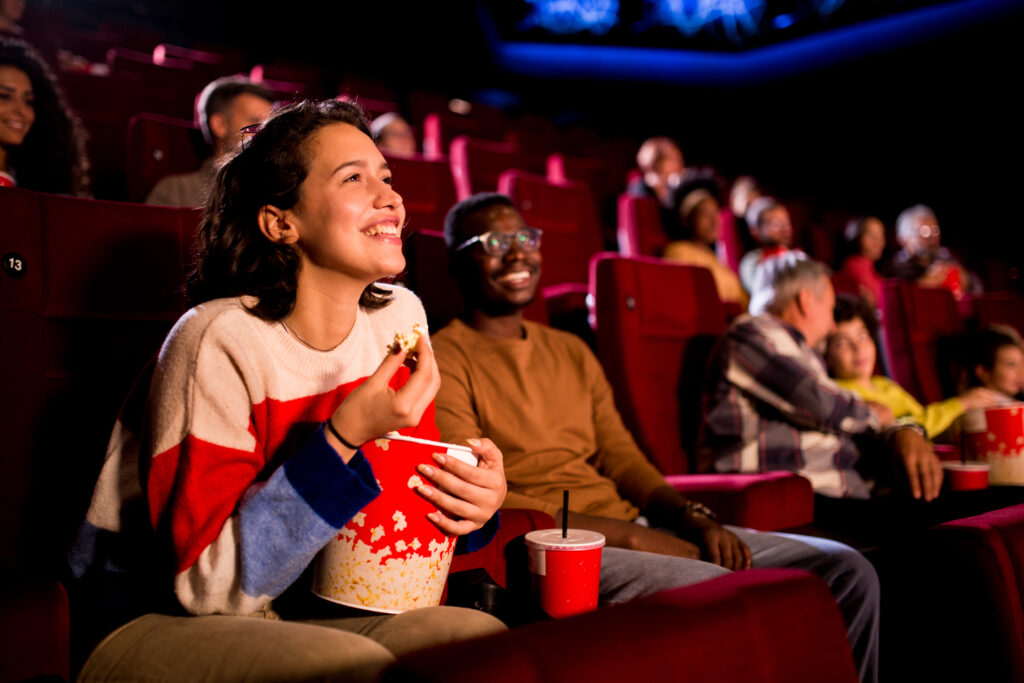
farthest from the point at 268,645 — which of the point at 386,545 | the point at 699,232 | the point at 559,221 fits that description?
the point at 699,232

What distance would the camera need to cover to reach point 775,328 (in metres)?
1.26

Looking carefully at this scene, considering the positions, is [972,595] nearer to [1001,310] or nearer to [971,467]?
[971,467]

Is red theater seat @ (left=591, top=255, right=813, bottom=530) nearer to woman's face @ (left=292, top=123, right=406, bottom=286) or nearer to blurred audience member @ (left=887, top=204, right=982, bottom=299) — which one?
woman's face @ (left=292, top=123, right=406, bottom=286)

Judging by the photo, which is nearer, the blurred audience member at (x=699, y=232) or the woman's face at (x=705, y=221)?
the blurred audience member at (x=699, y=232)

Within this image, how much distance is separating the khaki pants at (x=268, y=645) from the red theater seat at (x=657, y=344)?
75 cm

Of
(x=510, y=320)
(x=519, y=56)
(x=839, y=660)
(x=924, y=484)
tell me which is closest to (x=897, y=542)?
(x=924, y=484)

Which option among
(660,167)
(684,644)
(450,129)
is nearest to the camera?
(684,644)

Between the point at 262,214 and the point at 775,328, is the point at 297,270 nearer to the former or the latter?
the point at 262,214

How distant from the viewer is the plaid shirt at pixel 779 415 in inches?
47.7

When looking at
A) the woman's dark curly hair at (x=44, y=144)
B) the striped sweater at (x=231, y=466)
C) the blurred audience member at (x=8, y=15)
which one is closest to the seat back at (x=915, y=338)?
the striped sweater at (x=231, y=466)

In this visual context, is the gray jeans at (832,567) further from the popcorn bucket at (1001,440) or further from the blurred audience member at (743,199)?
the blurred audience member at (743,199)

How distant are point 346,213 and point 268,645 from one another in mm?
344

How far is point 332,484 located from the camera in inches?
19.9

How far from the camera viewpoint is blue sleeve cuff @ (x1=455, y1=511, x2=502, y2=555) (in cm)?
68
